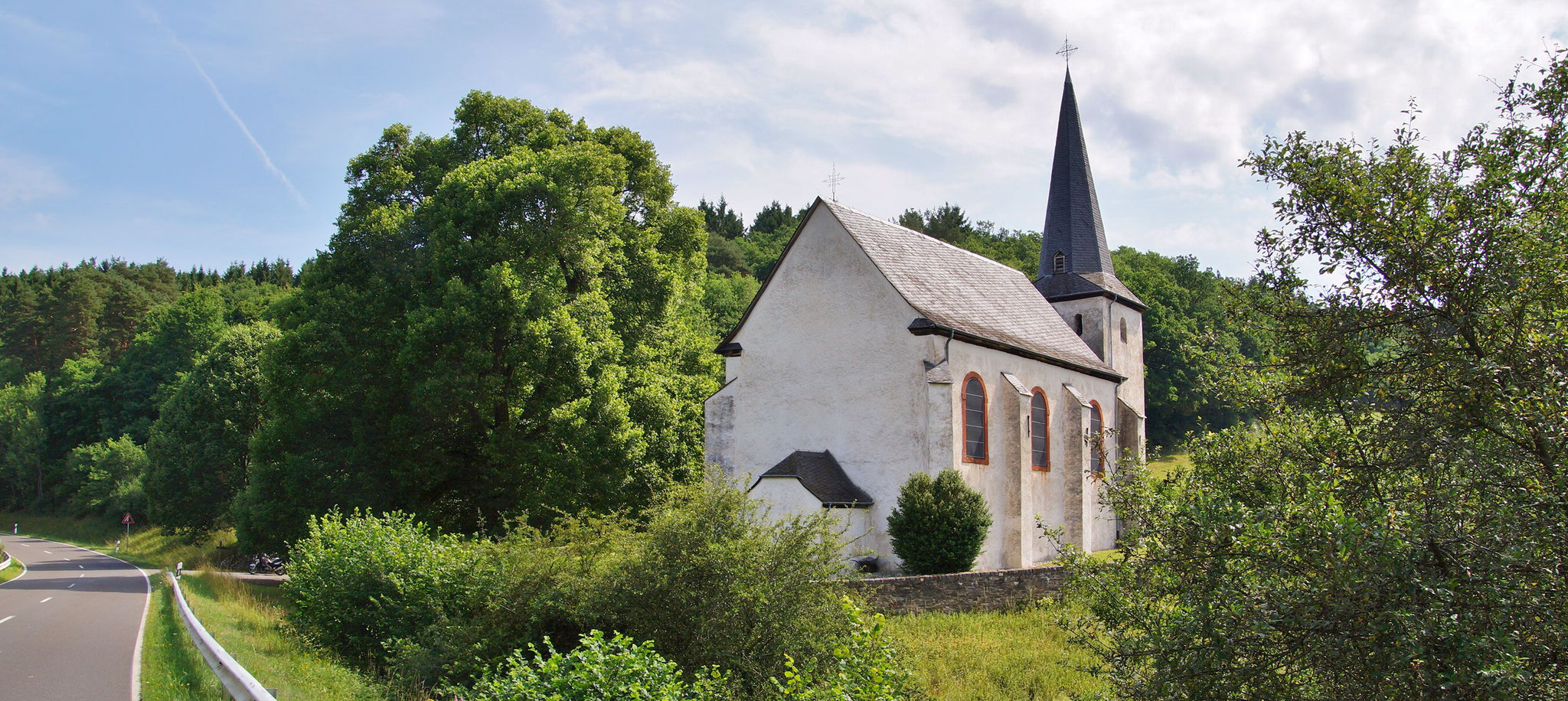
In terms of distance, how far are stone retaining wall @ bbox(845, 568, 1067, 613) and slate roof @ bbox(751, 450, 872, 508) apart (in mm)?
4143

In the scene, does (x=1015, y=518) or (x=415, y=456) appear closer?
(x=1015, y=518)

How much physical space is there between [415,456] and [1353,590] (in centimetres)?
2464

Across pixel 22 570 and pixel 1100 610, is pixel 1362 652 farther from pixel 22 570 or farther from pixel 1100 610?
pixel 22 570

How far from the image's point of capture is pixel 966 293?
86.2ft

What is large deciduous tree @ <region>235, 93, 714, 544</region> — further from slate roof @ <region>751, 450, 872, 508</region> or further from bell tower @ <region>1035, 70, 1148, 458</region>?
bell tower @ <region>1035, 70, 1148, 458</region>

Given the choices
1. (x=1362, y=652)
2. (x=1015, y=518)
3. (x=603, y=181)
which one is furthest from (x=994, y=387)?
(x=1362, y=652)

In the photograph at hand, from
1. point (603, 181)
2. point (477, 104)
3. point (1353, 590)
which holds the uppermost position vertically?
point (477, 104)

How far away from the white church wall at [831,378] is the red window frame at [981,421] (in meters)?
1.37

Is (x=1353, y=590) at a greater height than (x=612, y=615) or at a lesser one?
greater

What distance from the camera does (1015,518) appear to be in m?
23.4

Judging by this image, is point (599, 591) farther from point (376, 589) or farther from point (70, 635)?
point (70, 635)

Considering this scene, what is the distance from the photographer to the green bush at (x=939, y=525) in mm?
19938

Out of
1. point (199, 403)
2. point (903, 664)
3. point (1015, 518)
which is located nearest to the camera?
point (903, 664)

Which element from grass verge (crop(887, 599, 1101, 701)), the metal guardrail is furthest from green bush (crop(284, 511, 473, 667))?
grass verge (crop(887, 599, 1101, 701))
